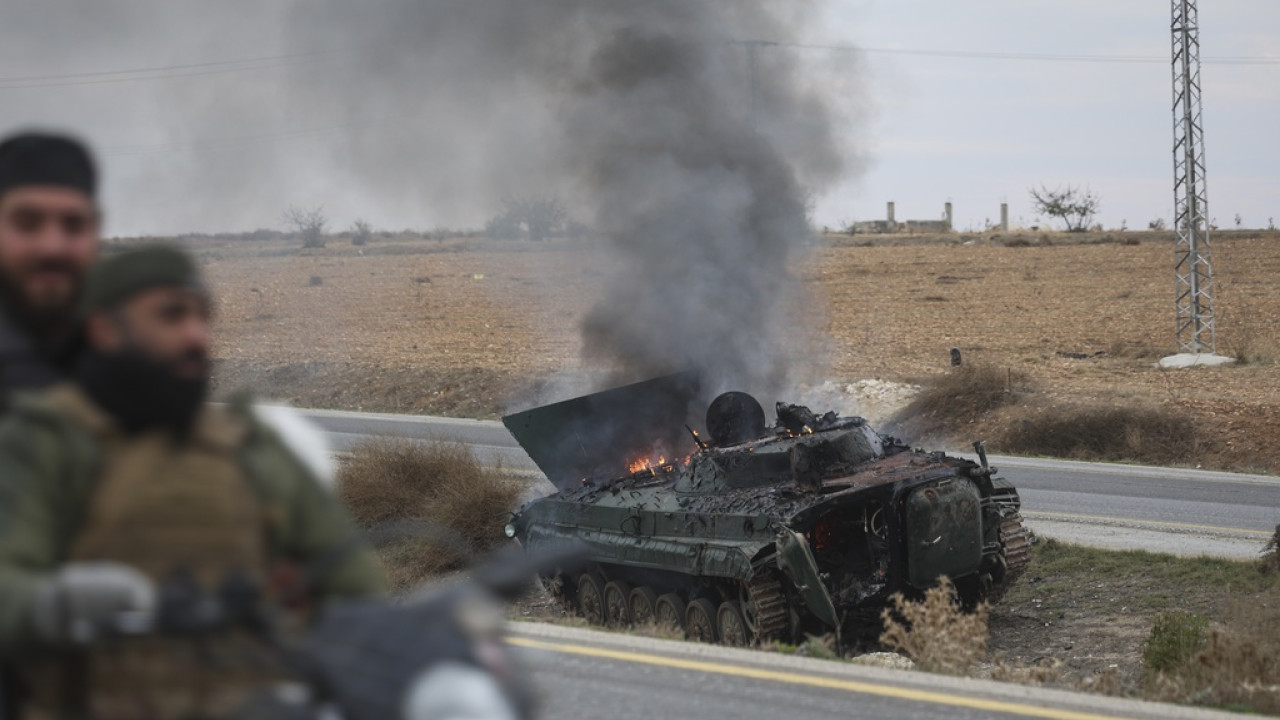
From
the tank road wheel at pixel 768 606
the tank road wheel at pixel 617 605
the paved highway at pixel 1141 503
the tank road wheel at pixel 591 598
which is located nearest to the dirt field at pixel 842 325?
the paved highway at pixel 1141 503

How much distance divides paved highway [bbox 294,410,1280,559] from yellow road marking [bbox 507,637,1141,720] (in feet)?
28.4

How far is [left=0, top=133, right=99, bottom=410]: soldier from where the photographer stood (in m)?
2.77

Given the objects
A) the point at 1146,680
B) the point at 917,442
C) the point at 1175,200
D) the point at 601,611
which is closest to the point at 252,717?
the point at 1146,680

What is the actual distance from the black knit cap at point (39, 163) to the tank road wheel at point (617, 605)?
12.0 m

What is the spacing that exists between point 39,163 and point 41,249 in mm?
165

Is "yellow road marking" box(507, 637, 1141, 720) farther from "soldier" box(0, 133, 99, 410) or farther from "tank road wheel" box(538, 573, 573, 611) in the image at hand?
"tank road wheel" box(538, 573, 573, 611)

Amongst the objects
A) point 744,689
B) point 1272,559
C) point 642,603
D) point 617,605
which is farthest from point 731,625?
point 744,689

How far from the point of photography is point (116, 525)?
2.47 meters

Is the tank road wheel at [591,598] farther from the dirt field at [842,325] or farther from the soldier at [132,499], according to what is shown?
the soldier at [132,499]

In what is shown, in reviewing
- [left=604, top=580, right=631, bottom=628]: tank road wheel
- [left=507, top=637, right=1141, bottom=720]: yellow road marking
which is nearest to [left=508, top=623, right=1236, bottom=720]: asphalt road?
[left=507, top=637, right=1141, bottom=720]: yellow road marking

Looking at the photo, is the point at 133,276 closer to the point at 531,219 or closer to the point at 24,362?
the point at 24,362

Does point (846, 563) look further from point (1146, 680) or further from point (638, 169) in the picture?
point (638, 169)

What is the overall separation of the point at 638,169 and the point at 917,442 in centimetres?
695

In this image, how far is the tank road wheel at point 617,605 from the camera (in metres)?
14.5
